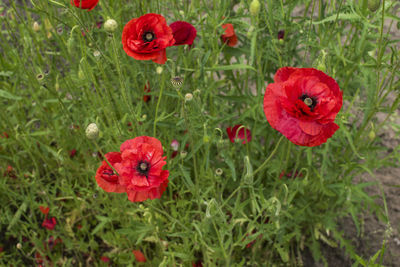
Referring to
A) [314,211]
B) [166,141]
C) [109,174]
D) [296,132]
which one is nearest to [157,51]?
[109,174]

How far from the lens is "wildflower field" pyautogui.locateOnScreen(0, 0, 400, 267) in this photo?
121cm

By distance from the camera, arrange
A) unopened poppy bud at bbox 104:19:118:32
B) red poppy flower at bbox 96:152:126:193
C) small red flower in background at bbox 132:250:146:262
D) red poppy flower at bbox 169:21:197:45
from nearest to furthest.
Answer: unopened poppy bud at bbox 104:19:118:32
red poppy flower at bbox 96:152:126:193
red poppy flower at bbox 169:21:197:45
small red flower in background at bbox 132:250:146:262

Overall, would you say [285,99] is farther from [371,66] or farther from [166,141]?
[166,141]

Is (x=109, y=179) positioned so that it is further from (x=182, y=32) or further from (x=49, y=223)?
(x=49, y=223)

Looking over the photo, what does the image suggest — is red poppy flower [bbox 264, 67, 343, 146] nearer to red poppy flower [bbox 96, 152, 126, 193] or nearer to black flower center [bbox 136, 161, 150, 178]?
black flower center [bbox 136, 161, 150, 178]

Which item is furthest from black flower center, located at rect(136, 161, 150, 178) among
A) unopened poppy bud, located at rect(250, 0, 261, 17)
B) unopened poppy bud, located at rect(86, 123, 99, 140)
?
unopened poppy bud, located at rect(250, 0, 261, 17)

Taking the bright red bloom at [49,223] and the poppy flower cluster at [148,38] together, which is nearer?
the poppy flower cluster at [148,38]

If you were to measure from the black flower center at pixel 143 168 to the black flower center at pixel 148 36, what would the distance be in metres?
0.44

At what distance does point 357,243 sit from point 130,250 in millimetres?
1294

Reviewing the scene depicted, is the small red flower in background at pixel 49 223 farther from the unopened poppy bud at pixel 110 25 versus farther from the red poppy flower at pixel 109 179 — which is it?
the unopened poppy bud at pixel 110 25

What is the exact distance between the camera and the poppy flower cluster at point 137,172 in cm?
115

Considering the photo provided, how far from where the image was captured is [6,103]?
2.40 m

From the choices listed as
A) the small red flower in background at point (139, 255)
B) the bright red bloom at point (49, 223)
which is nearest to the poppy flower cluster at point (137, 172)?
the small red flower in background at point (139, 255)

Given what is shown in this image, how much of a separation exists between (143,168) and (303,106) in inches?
21.3
